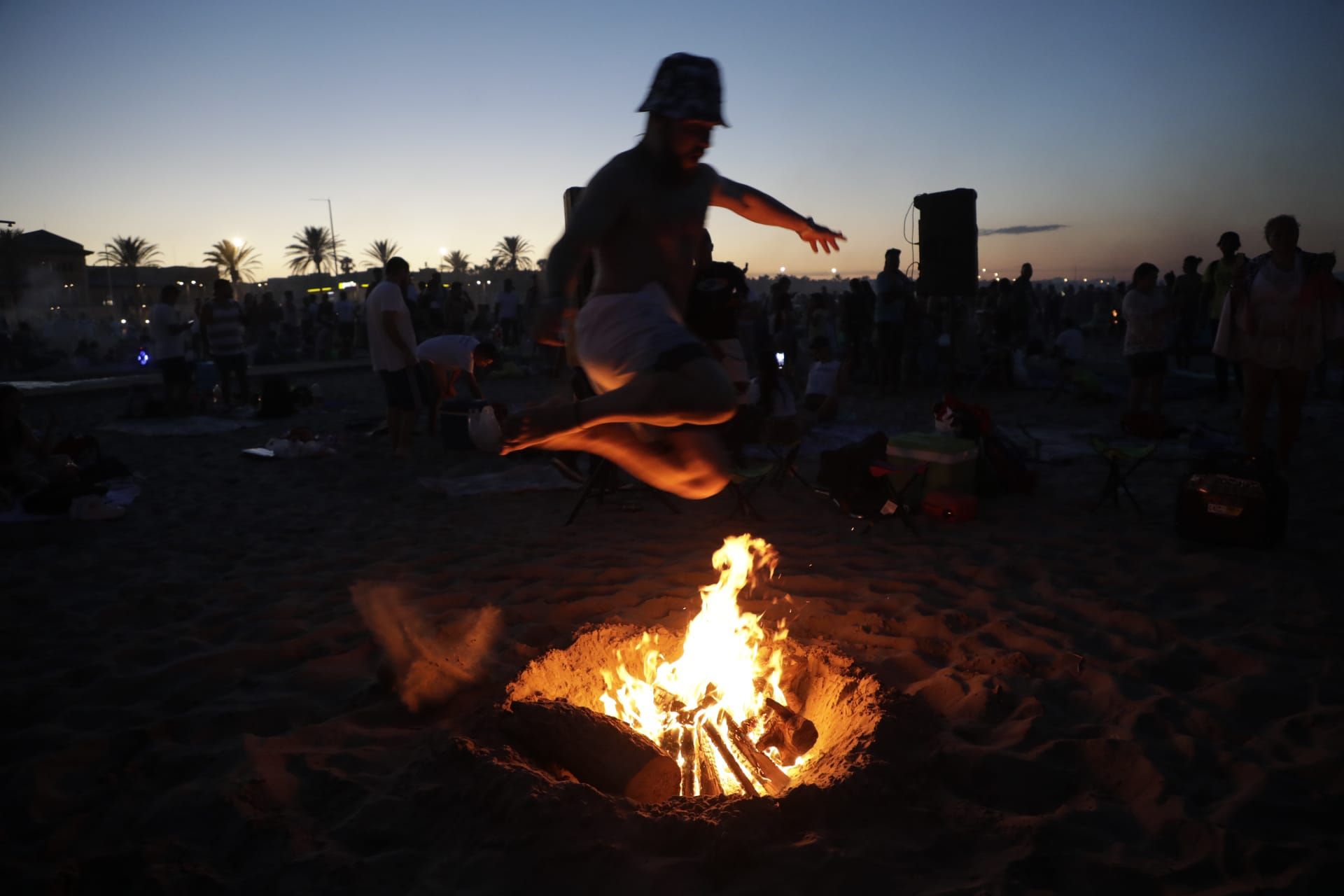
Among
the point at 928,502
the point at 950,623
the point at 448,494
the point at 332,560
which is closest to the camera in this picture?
the point at 950,623

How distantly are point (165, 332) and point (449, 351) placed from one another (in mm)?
4281

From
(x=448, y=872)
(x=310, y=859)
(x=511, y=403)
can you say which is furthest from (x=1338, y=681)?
(x=511, y=403)

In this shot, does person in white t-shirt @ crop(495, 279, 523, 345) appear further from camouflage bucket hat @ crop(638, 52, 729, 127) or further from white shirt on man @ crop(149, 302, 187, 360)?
camouflage bucket hat @ crop(638, 52, 729, 127)

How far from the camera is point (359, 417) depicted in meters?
11.1

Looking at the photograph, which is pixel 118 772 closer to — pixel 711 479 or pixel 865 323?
pixel 711 479

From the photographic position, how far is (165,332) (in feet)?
33.7

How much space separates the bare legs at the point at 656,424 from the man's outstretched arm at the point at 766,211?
0.94 metres

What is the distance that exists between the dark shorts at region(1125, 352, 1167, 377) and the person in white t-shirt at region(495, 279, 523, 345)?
13.3m

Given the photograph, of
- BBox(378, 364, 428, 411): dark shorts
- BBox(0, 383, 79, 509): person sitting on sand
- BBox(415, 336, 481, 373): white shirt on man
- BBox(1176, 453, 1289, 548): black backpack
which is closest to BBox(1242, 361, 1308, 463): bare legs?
BBox(1176, 453, 1289, 548): black backpack

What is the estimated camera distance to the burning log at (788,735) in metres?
2.93

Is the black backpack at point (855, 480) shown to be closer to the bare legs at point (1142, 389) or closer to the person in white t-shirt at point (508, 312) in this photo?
the bare legs at point (1142, 389)

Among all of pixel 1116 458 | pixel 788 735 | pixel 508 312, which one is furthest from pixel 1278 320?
pixel 508 312

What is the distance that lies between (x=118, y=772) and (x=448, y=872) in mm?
1274

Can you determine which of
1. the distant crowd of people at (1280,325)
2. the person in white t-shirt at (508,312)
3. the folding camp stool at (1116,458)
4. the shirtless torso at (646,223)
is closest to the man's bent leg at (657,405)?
the shirtless torso at (646,223)
